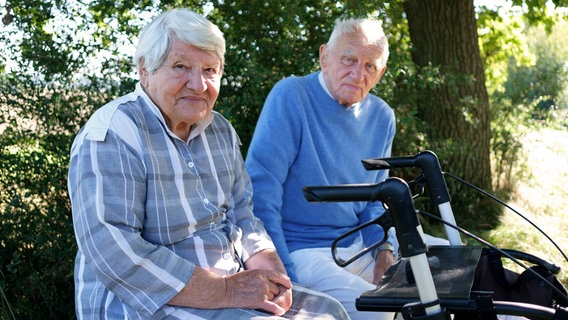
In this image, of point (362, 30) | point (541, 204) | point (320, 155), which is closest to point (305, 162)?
point (320, 155)

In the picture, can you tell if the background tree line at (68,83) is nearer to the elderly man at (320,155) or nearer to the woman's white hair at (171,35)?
the elderly man at (320,155)

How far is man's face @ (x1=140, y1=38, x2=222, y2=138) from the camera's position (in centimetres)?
242

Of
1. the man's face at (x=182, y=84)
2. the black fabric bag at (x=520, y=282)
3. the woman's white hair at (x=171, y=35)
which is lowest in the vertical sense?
the black fabric bag at (x=520, y=282)

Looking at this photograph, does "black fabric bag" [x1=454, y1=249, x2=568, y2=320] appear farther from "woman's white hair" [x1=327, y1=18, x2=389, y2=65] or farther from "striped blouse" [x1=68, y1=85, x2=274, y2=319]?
"woman's white hair" [x1=327, y1=18, x2=389, y2=65]

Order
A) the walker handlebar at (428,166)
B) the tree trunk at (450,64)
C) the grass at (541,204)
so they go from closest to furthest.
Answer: the walker handlebar at (428,166) < the grass at (541,204) < the tree trunk at (450,64)

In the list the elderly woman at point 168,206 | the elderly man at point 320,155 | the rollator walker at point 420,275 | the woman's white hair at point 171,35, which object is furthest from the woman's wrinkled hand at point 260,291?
the woman's white hair at point 171,35

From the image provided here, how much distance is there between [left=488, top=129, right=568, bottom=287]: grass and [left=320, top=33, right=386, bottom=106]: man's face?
2484 mm

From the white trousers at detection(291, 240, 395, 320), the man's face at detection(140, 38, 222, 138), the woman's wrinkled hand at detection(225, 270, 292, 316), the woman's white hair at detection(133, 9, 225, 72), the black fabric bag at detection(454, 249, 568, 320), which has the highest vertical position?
the woman's white hair at detection(133, 9, 225, 72)

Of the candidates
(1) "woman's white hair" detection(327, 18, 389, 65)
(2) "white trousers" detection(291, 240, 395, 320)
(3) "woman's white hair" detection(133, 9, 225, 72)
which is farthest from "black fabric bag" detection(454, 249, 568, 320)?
(3) "woman's white hair" detection(133, 9, 225, 72)

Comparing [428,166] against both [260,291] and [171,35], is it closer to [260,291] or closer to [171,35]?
[260,291]

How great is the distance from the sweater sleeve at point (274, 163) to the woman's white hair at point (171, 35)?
0.66m

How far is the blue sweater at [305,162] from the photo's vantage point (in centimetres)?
301

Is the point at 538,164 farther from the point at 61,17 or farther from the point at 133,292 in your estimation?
the point at 133,292

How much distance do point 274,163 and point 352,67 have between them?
1.79 feet
